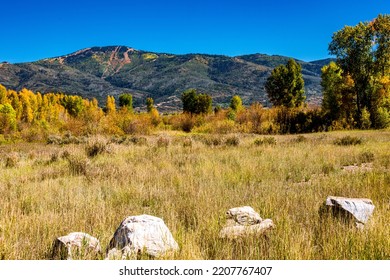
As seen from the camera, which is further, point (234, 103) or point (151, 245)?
point (234, 103)

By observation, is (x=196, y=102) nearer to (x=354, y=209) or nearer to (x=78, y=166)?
(x=78, y=166)

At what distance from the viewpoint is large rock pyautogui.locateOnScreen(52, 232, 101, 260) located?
10.4 feet

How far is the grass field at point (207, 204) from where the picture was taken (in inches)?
137

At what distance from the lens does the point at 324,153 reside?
1146 cm

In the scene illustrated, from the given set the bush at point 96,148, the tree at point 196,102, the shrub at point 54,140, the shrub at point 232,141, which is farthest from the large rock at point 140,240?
the tree at point 196,102

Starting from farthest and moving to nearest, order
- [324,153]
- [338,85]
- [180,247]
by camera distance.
A: [338,85] → [324,153] → [180,247]

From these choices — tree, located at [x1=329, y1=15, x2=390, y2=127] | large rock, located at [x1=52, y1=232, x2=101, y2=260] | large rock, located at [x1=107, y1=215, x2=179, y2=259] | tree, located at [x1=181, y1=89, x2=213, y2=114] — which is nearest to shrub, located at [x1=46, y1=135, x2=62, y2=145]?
large rock, located at [x1=52, y1=232, x2=101, y2=260]

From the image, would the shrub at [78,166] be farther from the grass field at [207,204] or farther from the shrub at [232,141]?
the shrub at [232,141]

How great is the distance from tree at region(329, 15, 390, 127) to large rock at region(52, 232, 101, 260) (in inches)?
1147

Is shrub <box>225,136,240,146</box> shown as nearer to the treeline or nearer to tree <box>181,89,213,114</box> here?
the treeline

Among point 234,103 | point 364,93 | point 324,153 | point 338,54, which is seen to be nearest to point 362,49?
point 338,54

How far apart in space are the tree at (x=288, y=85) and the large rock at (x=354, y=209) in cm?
4190
